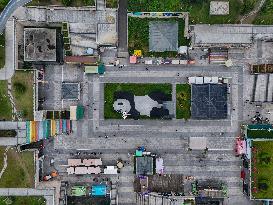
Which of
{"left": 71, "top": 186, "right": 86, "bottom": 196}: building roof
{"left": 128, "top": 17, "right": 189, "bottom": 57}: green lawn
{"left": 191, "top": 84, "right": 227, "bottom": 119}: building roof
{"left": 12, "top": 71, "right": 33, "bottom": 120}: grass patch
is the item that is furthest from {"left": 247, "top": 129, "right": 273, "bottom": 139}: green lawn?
{"left": 12, "top": 71, "right": 33, "bottom": 120}: grass patch

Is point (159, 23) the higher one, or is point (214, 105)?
point (159, 23)

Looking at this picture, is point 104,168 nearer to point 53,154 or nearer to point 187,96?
point 53,154

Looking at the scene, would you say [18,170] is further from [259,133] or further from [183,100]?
[259,133]

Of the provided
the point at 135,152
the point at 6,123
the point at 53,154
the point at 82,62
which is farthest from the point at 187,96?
the point at 6,123

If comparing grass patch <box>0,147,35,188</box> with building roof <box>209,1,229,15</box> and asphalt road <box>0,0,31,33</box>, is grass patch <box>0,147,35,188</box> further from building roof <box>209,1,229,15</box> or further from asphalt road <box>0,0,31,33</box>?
building roof <box>209,1,229,15</box>

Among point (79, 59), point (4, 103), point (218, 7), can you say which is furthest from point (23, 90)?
point (218, 7)

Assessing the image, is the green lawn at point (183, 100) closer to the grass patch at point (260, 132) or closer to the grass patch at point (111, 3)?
the grass patch at point (260, 132)
